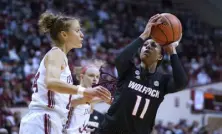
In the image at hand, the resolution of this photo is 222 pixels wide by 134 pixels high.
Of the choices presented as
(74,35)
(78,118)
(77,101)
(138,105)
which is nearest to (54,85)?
(74,35)

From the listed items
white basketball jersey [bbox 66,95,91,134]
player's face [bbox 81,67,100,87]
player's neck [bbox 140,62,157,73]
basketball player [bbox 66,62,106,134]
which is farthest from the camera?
player's face [bbox 81,67,100,87]

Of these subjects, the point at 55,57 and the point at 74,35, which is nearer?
the point at 55,57

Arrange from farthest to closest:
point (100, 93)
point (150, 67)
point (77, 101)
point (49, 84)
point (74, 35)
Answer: point (77, 101) < point (150, 67) < point (74, 35) < point (49, 84) < point (100, 93)

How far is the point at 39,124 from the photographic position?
425 cm

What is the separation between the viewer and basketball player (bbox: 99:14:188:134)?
15.5 feet

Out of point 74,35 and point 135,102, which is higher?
point 74,35

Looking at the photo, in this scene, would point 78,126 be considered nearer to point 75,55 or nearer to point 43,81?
point 43,81

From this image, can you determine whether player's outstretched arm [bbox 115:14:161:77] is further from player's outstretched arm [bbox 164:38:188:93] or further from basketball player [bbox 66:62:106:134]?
basketball player [bbox 66:62:106:134]

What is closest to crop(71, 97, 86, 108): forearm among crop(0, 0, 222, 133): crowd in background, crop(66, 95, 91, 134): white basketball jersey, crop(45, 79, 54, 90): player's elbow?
crop(66, 95, 91, 134): white basketball jersey

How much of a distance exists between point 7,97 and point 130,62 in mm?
8036

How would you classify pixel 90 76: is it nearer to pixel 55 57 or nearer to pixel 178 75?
pixel 178 75

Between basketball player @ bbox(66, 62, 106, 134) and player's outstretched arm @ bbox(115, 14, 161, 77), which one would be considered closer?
player's outstretched arm @ bbox(115, 14, 161, 77)

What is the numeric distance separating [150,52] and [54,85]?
3.89 feet

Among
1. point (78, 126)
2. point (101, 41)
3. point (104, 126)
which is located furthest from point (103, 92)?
point (101, 41)
